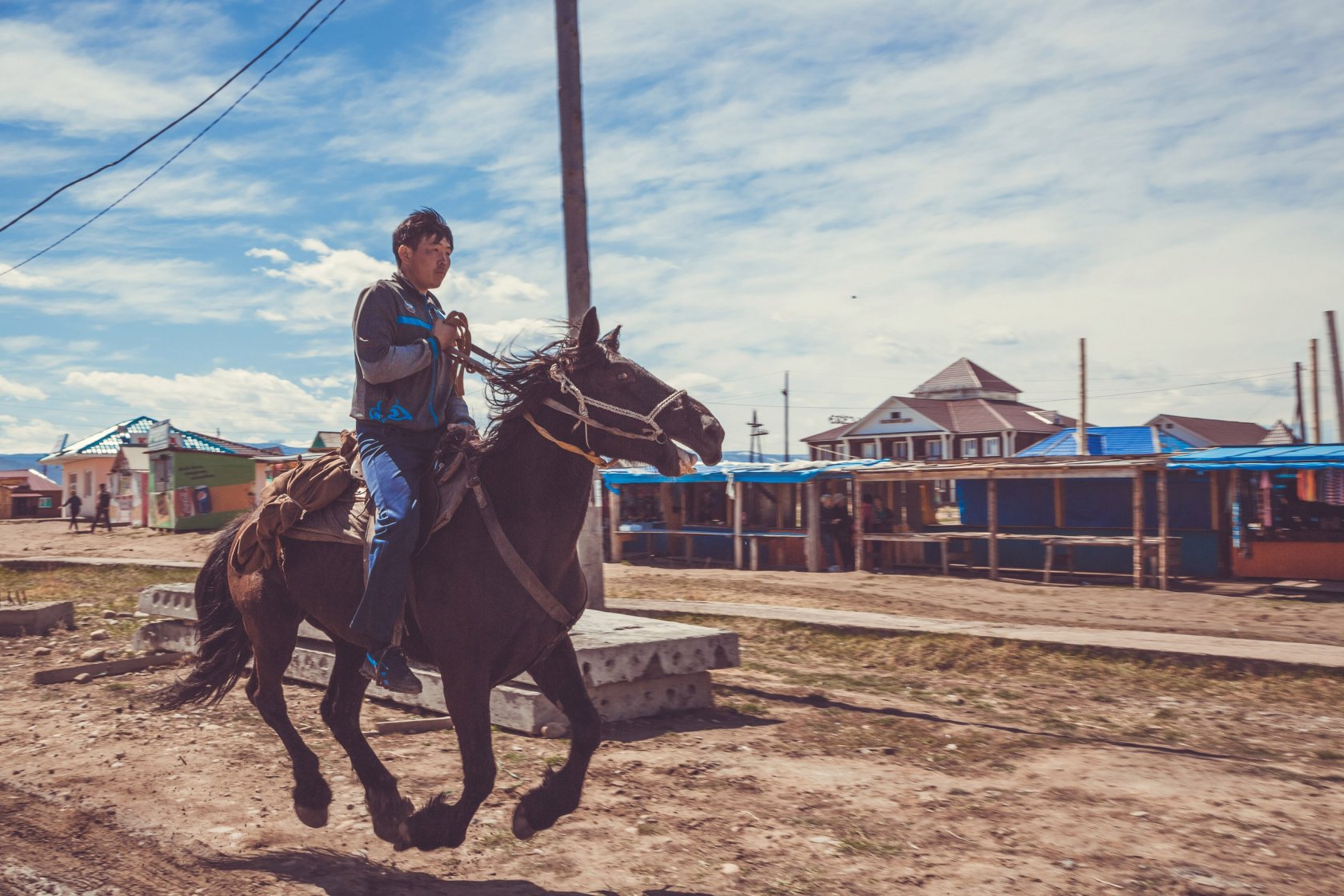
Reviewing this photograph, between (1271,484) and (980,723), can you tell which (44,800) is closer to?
(980,723)

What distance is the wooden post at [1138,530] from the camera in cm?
2032

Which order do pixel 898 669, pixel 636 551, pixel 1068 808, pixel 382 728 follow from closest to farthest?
pixel 1068 808 < pixel 382 728 < pixel 898 669 < pixel 636 551

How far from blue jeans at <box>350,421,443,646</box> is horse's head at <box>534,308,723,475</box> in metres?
0.75

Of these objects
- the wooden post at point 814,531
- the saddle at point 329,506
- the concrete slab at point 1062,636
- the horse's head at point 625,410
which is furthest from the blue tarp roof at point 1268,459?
the saddle at point 329,506

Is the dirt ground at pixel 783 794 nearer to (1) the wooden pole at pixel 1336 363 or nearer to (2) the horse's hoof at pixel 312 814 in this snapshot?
(2) the horse's hoof at pixel 312 814

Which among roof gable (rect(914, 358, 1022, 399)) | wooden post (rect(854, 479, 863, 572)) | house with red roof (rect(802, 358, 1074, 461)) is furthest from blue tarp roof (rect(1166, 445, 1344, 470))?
roof gable (rect(914, 358, 1022, 399))

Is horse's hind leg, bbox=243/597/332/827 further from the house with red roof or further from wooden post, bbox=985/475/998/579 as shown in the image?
the house with red roof

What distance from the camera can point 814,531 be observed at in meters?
25.2

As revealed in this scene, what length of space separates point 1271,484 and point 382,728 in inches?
833

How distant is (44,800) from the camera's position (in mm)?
5391

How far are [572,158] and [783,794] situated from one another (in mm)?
7131

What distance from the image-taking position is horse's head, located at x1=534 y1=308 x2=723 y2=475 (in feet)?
13.3

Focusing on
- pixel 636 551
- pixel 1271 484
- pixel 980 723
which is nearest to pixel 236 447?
pixel 636 551

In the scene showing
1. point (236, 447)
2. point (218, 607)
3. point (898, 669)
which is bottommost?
point (898, 669)
